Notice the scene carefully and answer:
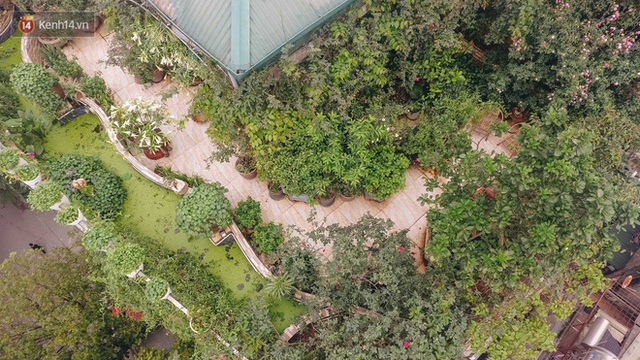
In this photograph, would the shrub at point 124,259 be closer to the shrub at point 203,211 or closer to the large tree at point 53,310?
the shrub at point 203,211

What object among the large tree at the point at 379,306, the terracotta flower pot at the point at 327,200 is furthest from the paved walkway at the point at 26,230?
the large tree at the point at 379,306

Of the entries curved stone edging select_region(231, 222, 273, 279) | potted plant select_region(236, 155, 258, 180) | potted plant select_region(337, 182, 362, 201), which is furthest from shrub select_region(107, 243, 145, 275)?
potted plant select_region(337, 182, 362, 201)

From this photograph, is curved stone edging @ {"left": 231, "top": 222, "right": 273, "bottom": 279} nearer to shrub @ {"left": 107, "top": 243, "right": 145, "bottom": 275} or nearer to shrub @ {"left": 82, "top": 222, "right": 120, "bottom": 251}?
shrub @ {"left": 107, "top": 243, "right": 145, "bottom": 275}

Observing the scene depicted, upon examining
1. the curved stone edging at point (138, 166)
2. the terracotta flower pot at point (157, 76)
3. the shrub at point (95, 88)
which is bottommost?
the curved stone edging at point (138, 166)

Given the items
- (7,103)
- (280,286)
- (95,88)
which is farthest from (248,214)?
(7,103)

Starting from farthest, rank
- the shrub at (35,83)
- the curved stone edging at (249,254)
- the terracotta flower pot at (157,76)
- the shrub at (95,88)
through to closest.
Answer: the terracotta flower pot at (157,76) → the shrub at (95,88) → the shrub at (35,83) → the curved stone edging at (249,254)

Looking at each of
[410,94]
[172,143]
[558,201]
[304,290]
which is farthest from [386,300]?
[172,143]

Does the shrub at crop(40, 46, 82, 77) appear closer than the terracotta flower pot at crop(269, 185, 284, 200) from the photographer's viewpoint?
No

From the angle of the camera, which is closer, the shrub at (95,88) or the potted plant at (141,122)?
the potted plant at (141,122)
